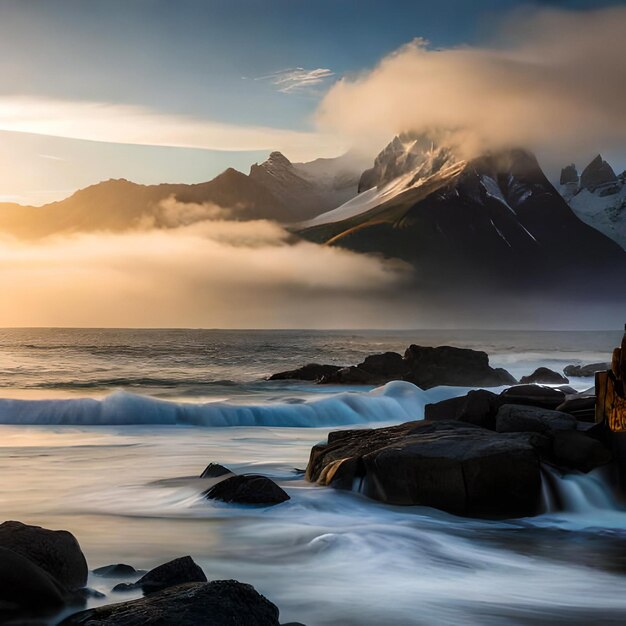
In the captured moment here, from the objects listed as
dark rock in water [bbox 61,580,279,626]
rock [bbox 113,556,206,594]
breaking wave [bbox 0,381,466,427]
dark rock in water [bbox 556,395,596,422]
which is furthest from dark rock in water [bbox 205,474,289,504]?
breaking wave [bbox 0,381,466,427]

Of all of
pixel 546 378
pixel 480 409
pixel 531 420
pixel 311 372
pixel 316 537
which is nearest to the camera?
pixel 316 537

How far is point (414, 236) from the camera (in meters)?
192

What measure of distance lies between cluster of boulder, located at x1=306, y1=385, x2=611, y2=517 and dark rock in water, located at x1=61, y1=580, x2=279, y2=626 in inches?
249

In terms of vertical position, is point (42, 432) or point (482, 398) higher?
point (482, 398)

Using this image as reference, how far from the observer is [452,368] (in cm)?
4950

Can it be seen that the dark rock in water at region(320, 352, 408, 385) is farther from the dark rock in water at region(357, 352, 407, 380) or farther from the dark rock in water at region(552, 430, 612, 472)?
the dark rock in water at region(552, 430, 612, 472)

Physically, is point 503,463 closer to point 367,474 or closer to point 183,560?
point 367,474

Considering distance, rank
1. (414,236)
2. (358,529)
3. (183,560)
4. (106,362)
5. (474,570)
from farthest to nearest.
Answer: (414,236), (106,362), (358,529), (474,570), (183,560)

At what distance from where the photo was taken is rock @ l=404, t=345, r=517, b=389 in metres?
48.5

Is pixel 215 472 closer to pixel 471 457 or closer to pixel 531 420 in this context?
pixel 471 457

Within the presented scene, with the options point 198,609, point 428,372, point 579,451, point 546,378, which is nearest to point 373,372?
point 428,372

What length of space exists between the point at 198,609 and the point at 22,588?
6.52 feet

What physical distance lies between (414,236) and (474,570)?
18391 cm

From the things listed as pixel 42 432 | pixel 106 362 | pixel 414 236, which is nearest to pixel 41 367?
pixel 106 362
